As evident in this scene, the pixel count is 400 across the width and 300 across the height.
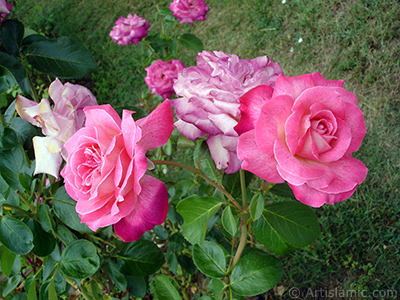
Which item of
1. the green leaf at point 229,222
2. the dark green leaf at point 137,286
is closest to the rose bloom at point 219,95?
the green leaf at point 229,222

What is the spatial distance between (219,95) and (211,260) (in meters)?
0.45

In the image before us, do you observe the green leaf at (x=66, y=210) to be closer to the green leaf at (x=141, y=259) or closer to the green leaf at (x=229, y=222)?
the green leaf at (x=141, y=259)

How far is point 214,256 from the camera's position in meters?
0.82

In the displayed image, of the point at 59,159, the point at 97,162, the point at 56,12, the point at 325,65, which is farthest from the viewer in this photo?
the point at 56,12

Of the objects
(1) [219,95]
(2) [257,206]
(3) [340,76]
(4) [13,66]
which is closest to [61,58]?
(4) [13,66]

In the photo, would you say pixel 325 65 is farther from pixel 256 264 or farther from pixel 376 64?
pixel 256 264

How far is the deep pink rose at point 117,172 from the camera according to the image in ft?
1.73

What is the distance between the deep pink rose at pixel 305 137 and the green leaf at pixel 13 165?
627 millimetres

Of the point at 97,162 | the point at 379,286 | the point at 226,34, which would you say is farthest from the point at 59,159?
the point at 226,34

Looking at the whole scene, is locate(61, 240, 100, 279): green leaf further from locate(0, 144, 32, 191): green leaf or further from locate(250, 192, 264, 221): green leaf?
locate(250, 192, 264, 221): green leaf

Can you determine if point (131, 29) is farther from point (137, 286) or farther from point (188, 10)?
point (137, 286)

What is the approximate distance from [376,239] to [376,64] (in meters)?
1.05

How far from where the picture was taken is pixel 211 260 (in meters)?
0.82

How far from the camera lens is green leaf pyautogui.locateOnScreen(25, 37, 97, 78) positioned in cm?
85
